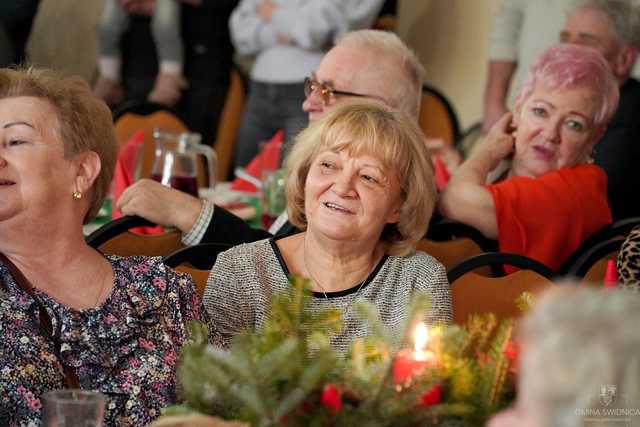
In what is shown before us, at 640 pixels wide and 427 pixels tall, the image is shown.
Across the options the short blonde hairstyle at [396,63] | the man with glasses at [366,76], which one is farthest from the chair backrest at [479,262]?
the short blonde hairstyle at [396,63]

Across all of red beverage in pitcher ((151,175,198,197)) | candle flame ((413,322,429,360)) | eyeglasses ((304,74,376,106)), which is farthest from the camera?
red beverage in pitcher ((151,175,198,197))

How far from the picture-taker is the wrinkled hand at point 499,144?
3334 mm

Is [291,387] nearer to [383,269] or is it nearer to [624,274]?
[383,269]

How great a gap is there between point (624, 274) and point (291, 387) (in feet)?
4.43

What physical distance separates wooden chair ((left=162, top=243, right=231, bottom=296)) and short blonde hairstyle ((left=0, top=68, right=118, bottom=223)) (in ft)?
1.03

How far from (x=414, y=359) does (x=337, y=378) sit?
10 centimetres

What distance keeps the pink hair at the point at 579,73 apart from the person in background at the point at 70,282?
61.8 inches

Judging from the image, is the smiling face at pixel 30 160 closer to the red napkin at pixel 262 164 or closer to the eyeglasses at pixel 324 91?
the eyeglasses at pixel 324 91

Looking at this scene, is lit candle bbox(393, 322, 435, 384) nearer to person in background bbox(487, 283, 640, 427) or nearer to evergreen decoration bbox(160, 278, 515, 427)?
evergreen decoration bbox(160, 278, 515, 427)

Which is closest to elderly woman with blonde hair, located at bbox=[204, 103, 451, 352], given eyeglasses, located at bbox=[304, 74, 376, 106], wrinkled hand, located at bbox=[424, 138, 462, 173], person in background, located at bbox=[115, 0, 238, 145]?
eyeglasses, located at bbox=[304, 74, 376, 106]

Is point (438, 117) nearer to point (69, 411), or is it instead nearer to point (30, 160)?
point (30, 160)

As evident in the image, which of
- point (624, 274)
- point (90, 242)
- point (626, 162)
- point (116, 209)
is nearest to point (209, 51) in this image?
point (626, 162)

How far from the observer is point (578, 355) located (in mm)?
994

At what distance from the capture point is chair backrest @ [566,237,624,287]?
2.89 meters
